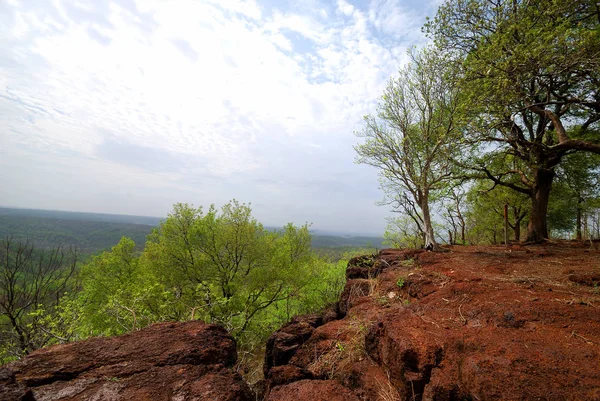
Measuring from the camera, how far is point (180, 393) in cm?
301

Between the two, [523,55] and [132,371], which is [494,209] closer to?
[523,55]

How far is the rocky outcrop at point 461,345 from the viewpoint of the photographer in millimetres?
2656

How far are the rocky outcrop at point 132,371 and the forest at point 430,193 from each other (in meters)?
3.26

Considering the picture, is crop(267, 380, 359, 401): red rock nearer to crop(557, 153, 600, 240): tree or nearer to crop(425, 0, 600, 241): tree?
crop(425, 0, 600, 241): tree

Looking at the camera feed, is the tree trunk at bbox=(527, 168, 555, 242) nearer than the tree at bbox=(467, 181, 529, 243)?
Yes

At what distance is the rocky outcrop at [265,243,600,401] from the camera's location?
2.66m

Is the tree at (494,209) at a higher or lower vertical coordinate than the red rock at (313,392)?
higher

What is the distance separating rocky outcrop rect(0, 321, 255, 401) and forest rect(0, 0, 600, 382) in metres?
3.26

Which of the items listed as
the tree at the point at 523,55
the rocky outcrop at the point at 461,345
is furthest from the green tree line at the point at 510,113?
the rocky outcrop at the point at 461,345

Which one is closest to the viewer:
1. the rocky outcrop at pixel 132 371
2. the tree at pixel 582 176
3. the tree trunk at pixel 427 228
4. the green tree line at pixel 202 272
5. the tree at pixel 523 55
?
the rocky outcrop at pixel 132 371

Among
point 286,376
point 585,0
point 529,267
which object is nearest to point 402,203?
point 529,267

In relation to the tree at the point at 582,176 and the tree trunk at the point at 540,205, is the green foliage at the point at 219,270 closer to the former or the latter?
the tree trunk at the point at 540,205

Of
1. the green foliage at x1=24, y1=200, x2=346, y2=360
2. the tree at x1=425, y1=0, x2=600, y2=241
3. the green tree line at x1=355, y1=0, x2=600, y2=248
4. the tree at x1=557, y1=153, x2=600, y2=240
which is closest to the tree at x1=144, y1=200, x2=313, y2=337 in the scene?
the green foliage at x1=24, y1=200, x2=346, y2=360

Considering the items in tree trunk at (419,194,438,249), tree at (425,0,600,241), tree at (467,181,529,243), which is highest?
tree at (425,0,600,241)
